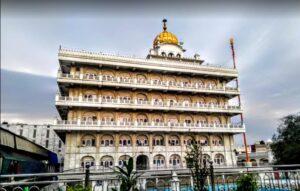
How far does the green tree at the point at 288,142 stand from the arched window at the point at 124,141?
20.4 meters

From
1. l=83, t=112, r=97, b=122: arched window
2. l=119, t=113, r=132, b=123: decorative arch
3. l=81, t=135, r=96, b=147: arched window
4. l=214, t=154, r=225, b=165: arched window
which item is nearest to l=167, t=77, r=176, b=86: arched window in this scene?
l=119, t=113, r=132, b=123: decorative arch

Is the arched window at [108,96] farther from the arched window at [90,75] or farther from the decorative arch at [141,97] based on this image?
the decorative arch at [141,97]

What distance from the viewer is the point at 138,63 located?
2834cm

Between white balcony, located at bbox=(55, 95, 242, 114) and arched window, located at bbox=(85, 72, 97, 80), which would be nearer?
white balcony, located at bbox=(55, 95, 242, 114)

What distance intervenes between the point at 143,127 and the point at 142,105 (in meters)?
2.73

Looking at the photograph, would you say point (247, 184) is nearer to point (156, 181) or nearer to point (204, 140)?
point (156, 181)

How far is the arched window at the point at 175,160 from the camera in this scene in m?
27.3

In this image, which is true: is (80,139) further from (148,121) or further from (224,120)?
(224,120)

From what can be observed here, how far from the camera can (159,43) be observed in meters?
35.0

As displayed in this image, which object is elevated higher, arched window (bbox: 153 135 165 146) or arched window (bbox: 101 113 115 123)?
arched window (bbox: 101 113 115 123)

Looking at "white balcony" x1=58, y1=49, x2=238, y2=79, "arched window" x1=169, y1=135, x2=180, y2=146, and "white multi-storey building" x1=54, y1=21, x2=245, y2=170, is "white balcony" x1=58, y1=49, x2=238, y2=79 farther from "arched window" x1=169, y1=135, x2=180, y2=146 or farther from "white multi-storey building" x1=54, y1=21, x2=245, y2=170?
"arched window" x1=169, y1=135, x2=180, y2=146

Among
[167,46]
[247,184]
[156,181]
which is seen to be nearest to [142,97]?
[167,46]

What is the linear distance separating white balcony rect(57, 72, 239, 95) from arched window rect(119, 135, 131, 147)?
19.8 feet

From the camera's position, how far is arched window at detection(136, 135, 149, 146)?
1053 inches
